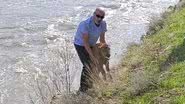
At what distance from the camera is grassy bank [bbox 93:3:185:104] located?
27.1ft

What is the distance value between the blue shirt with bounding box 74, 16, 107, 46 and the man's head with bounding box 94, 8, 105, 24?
0.33 ft

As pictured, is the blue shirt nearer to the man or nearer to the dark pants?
the man

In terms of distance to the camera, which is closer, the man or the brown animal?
the man

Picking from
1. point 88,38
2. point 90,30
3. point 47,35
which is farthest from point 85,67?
point 47,35

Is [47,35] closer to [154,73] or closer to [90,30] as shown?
[90,30]

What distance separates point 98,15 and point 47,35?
316 inches

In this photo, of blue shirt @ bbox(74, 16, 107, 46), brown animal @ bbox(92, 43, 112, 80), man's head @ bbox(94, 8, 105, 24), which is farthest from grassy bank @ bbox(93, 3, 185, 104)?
man's head @ bbox(94, 8, 105, 24)

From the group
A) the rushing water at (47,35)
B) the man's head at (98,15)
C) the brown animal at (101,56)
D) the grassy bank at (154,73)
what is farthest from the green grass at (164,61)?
the man's head at (98,15)

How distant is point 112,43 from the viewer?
15984 mm

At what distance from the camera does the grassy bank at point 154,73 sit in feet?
27.1

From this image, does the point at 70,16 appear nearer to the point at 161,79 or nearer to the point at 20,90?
the point at 20,90

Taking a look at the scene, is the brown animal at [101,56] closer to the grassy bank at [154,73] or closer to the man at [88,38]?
the man at [88,38]

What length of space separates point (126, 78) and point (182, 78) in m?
2.04

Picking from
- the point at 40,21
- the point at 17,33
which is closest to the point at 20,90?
the point at 17,33
